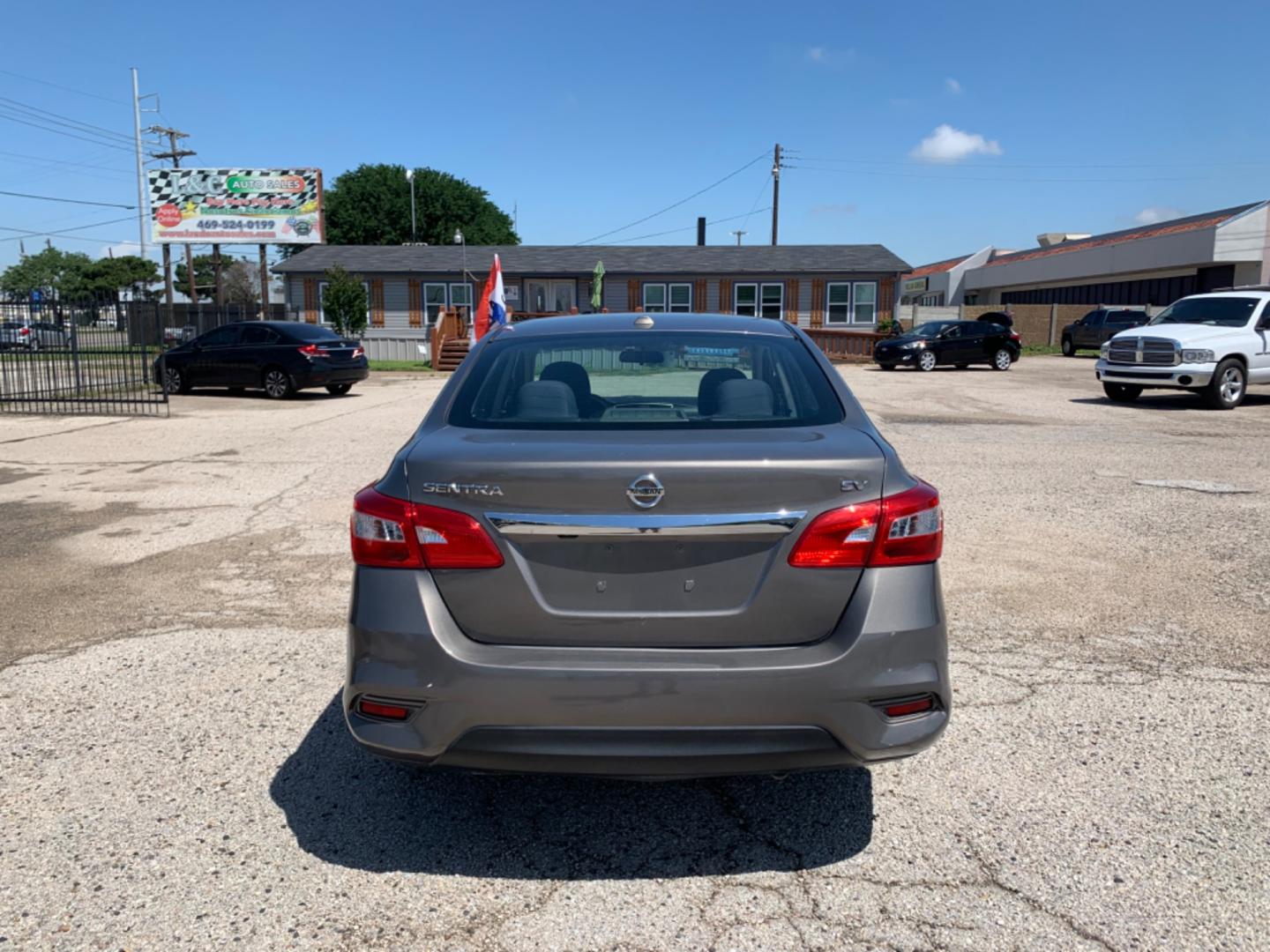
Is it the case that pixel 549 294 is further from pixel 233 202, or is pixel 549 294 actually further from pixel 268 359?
pixel 268 359

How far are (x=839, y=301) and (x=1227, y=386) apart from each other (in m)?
25.1

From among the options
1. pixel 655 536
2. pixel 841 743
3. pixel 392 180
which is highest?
pixel 392 180

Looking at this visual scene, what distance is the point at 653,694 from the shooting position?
2.67 meters

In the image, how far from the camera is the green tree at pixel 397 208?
6825 cm

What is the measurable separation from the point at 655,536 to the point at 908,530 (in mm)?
735

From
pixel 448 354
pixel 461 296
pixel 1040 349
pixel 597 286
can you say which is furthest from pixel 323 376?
pixel 1040 349

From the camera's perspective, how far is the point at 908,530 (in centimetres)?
282

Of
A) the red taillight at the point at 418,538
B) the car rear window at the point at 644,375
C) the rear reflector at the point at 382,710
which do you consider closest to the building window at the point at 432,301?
the car rear window at the point at 644,375

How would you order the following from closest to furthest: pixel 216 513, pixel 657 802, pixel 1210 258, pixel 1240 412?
pixel 657 802 < pixel 216 513 < pixel 1240 412 < pixel 1210 258

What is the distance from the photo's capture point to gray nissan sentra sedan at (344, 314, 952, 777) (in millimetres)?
2689

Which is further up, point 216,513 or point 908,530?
point 908,530

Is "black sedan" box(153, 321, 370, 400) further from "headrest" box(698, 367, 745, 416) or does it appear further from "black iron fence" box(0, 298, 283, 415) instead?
"headrest" box(698, 367, 745, 416)

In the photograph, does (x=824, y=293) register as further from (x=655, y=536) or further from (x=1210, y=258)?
(x=655, y=536)

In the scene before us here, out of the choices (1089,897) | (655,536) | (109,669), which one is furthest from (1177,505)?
(109,669)
